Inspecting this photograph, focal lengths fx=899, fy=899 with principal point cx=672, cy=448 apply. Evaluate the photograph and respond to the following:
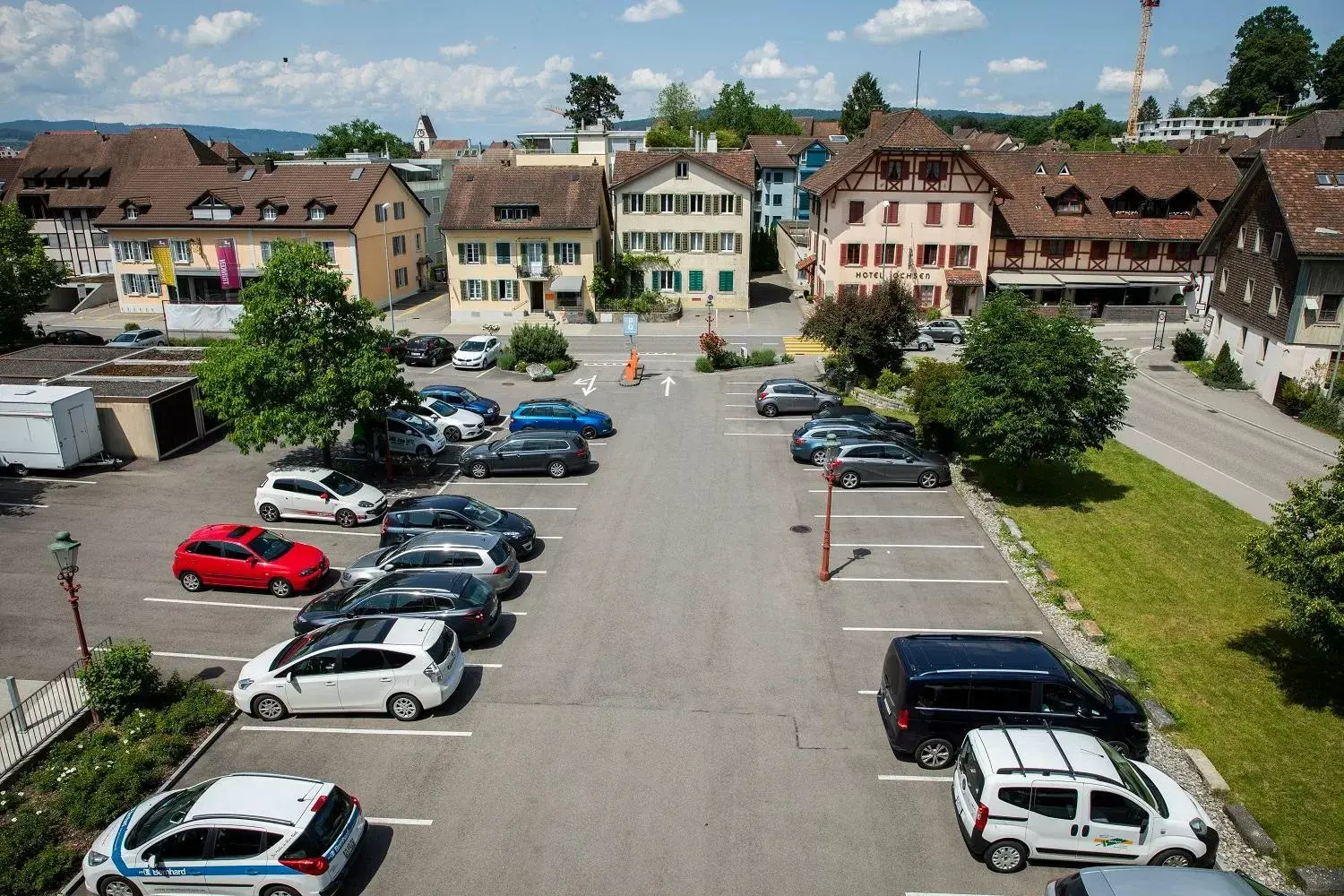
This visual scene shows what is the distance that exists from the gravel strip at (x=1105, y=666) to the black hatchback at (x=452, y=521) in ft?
42.4

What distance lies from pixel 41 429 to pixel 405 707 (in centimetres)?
2093

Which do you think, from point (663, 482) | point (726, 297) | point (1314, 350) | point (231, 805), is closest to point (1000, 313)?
point (663, 482)

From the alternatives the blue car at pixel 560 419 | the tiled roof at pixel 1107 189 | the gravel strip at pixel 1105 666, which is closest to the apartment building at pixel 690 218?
the tiled roof at pixel 1107 189

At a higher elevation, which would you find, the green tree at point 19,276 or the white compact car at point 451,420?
the green tree at point 19,276

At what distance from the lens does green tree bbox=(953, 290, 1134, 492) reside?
26.3 metres

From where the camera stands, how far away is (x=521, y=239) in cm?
5809

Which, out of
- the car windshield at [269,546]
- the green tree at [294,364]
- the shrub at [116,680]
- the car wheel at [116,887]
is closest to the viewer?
the car wheel at [116,887]

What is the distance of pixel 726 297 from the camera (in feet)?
203

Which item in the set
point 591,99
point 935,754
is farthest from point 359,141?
point 935,754

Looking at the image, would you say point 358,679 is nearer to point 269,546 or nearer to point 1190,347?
point 269,546

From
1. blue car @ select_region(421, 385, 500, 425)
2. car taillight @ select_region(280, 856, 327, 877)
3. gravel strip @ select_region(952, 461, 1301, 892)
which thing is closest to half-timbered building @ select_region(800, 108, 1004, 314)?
blue car @ select_region(421, 385, 500, 425)

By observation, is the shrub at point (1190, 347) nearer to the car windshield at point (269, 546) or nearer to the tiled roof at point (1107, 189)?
the tiled roof at point (1107, 189)

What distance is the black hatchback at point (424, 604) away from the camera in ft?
62.8

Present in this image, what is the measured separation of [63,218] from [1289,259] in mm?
77302
